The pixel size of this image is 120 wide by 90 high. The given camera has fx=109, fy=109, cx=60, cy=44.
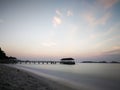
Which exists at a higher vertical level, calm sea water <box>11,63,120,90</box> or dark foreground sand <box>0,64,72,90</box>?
dark foreground sand <box>0,64,72,90</box>

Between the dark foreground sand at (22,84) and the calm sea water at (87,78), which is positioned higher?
the dark foreground sand at (22,84)

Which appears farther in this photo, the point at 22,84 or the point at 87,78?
the point at 87,78

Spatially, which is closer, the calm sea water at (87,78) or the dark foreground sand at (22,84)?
the dark foreground sand at (22,84)

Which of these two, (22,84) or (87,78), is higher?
(22,84)

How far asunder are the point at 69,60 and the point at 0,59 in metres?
59.5

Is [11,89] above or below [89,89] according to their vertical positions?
above

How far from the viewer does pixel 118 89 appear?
1417cm

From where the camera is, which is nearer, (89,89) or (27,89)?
(27,89)

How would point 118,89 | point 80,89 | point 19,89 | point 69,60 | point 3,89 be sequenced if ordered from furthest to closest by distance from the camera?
point 69,60
point 118,89
point 80,89
point 19,89
point 3,89

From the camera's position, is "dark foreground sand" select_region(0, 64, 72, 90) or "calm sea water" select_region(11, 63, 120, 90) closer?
"dark foreground sand" select_region(0, 64, 72, 90)

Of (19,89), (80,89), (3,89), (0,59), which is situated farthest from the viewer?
(0,59)

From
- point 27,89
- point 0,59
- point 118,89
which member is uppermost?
point 0,59

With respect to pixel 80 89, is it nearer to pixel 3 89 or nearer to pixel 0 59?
pixel 3 89

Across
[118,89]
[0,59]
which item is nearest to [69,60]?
[0,59]
